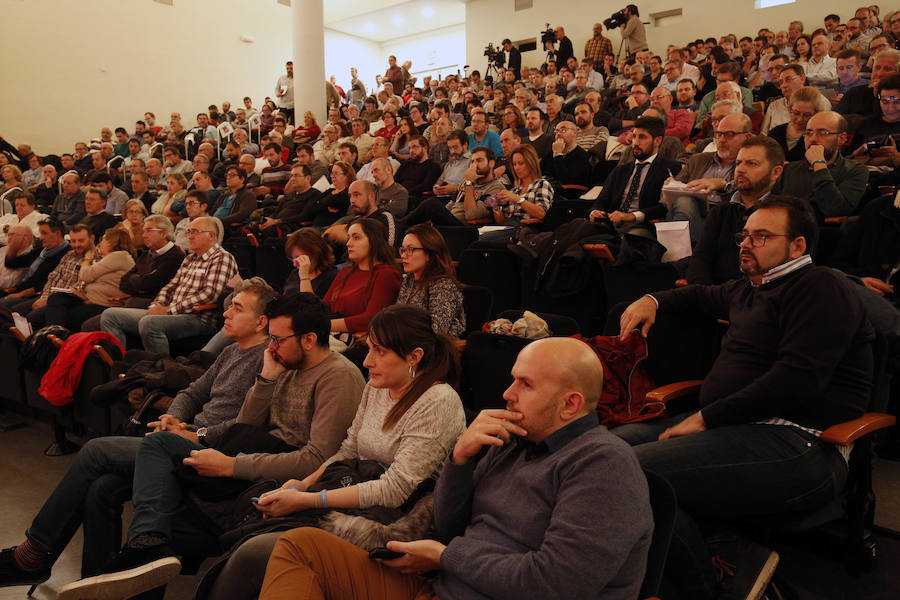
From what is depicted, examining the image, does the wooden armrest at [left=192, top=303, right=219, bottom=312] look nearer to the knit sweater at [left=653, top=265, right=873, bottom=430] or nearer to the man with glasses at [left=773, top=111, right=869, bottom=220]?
the knit sweater at [left=653, top=265, right=873, bottom=430]

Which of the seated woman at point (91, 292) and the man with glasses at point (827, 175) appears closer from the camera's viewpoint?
the man with glasses at point (827, 175)

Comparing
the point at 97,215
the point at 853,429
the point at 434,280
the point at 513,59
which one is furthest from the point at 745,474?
the point at 513,59

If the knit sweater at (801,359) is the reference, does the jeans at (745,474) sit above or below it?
below

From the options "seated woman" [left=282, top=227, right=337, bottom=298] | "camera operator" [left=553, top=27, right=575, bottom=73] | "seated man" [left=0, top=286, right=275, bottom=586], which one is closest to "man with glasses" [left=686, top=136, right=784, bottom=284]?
"seated woman" [left=282, top=227, right=337, bottom=298]

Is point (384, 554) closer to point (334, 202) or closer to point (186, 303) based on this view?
point (186, 303)

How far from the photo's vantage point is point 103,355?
3.12 metres

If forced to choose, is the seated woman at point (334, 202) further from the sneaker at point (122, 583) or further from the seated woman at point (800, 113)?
the sneaker at point (122, 583)

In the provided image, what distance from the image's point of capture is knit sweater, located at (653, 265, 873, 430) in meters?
1.68

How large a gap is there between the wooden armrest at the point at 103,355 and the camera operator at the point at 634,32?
1096cm

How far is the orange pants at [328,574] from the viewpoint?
1.27 m

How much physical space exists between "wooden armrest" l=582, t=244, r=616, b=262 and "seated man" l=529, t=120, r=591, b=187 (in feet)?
5.38

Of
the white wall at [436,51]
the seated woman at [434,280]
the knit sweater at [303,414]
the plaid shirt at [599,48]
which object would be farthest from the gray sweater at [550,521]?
the white wall at [436,51]

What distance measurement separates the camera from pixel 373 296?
313 cm

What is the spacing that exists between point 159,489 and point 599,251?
221cm
